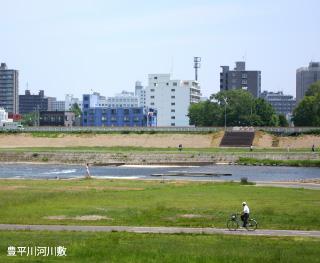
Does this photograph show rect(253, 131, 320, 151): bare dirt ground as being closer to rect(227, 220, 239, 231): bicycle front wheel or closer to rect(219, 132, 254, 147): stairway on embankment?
rect(219, 132, 254, 147): stairway on embankment

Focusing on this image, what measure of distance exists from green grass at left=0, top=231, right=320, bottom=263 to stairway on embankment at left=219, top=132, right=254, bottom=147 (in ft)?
347

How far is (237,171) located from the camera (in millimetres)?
87938

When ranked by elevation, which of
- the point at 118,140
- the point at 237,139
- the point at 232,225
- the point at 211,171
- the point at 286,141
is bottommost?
the point at 211,171

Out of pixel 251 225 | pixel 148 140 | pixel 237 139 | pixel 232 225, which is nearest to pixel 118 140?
pixel 148 140

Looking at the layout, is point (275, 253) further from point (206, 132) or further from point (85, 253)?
point (206, 132)

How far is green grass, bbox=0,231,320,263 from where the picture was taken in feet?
76.4

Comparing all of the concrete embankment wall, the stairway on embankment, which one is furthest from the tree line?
the concrete embankment wall

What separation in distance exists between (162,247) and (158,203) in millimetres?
18271

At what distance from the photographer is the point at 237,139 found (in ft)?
452

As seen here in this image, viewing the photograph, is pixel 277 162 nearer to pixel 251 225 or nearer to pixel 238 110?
pixel 238 110

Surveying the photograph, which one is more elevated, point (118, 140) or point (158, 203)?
point (118, 140)

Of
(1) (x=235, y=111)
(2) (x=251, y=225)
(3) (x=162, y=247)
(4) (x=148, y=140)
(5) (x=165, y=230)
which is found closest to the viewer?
(3) (x=162, y=247)

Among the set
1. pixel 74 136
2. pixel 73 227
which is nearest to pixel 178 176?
pixel 73 227

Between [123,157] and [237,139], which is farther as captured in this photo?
[237,139]
